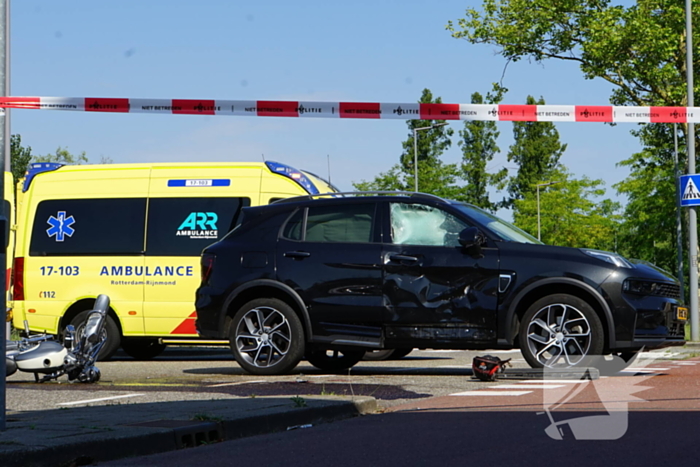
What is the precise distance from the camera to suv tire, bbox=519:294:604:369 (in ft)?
32.9

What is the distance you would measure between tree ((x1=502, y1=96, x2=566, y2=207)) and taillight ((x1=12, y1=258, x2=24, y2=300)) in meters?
63.9

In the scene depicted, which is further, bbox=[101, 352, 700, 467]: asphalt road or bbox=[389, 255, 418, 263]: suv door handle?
bbox=[389, 255, 418, 263]: suv door handle

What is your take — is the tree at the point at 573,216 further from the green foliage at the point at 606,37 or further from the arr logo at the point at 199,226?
the arr logo at the point at 199,226

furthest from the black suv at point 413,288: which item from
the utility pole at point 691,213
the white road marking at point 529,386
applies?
the utility pole at point 691,213

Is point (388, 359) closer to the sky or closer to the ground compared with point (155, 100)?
closer to the ground

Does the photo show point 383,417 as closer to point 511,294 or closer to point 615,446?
point 615,446

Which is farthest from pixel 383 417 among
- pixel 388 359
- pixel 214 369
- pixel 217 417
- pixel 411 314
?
pixel 388 359

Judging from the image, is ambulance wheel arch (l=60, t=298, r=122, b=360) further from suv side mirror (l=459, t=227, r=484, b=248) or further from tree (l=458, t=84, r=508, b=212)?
tree (l=458, t=84, r=508, b=212)

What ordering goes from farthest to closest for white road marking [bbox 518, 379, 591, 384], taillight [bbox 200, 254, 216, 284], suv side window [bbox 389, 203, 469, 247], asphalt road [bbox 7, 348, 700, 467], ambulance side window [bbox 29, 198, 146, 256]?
ambulance side window [bbox 29, 198, 146, 256]
taillight [bbox 200, 254, 216, 284]
suv side window [bbox 389, 203, 469, 247]
white road marking [bbox 518, 379, 591, 384]
asphalt road [bbox 7, 348, 700, 467]

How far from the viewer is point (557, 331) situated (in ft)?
33.2

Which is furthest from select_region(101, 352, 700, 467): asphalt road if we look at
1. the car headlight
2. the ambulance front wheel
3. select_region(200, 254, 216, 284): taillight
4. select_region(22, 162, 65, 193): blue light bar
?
select_region(22, 162, 65, 193): blue light bar

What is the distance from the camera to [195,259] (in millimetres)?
14227

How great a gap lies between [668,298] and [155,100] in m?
5.27

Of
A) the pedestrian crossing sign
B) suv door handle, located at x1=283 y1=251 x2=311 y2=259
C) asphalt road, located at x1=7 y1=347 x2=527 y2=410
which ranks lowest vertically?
asphalt road, located at x1=7 y1=347 x2=527 y2=410
